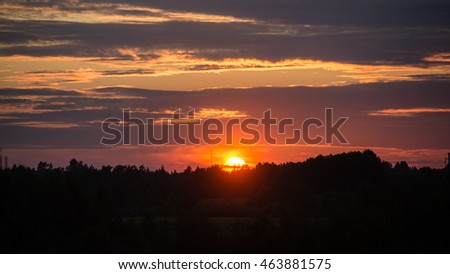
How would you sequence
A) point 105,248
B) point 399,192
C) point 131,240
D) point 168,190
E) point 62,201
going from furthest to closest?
point 168,190, point 399,192, point 62,201, point 131,240, point 105,248

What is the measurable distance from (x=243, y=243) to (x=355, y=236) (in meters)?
6.32

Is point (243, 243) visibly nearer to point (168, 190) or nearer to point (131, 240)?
point (131, 240)

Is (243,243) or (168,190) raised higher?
(168,190)

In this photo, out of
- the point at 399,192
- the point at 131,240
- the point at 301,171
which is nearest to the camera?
the point at 131,240

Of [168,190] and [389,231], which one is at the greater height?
[168,190]

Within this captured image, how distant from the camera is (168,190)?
283ft

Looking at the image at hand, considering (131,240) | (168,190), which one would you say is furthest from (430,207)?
(168,190)
